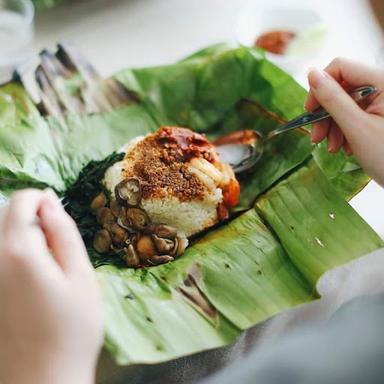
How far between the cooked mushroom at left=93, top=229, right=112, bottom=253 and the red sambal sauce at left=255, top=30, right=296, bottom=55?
679mm

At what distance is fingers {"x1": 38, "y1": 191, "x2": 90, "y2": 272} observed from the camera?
32.0 inches

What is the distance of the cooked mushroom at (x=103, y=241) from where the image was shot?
3.79 feet

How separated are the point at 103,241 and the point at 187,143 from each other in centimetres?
25

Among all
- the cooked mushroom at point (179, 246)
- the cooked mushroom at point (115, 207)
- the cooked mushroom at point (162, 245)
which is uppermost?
the cooked mushroom at point (115, 207)

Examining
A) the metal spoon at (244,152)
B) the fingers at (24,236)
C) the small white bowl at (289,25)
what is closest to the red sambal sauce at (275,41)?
the small white bowl at (289,25)

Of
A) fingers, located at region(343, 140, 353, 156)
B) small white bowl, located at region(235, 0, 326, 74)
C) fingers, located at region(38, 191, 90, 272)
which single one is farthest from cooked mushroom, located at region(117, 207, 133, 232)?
small white bowl, located at region(235, 0, 326, 74)

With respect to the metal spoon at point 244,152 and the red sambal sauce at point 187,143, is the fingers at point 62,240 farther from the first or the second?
the metal spoon at point 244,152

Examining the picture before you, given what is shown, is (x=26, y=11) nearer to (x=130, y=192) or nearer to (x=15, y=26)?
(x=15, y=26)

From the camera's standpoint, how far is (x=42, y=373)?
0.76 metres

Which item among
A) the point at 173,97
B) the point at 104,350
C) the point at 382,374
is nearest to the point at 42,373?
the point at 104,350

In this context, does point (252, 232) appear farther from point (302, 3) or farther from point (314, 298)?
point (302, 3)

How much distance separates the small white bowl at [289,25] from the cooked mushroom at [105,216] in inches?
24.2

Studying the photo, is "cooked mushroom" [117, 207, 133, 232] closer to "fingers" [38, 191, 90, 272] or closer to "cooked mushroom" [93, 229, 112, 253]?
"cooked mushroom" [93, 229, 112, 253]

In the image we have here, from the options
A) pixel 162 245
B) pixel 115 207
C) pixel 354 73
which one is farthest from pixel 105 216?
pixel 354 73
